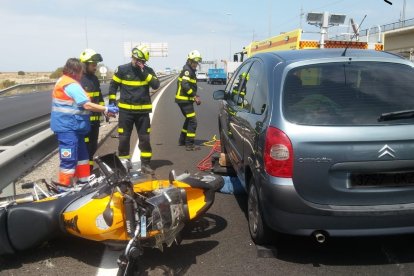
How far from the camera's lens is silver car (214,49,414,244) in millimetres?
3498

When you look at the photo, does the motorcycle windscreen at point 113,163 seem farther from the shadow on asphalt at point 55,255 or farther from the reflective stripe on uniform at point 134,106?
the reflective stripe on uniform at point 134,106

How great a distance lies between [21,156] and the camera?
16.3 ft

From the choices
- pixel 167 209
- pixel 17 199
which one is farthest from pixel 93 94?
pixel 167 209

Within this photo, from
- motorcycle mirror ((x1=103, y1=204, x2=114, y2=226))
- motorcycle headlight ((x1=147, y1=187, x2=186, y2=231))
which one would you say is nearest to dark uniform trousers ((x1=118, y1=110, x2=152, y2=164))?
motorcycle headlight ((x1=147, y1=187, x2=186, y2=231))

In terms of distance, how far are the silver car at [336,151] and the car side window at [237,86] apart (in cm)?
160

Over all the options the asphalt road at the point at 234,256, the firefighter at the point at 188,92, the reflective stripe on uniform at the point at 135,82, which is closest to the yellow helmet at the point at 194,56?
the firefighter at the point at 188,92

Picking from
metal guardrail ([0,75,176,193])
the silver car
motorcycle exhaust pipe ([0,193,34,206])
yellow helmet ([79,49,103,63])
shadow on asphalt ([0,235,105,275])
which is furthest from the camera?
yellow helmet ([79,49,103,63])

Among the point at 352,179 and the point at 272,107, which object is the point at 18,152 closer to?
the point at 272,107

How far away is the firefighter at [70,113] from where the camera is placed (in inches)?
218

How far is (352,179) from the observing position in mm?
3521

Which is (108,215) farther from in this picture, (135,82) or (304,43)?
(304,43)

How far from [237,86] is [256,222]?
7.49 ft

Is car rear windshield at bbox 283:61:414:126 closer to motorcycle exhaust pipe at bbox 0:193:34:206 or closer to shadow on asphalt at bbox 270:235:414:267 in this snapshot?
shadow on asphalt at bbox 270:235:414:267

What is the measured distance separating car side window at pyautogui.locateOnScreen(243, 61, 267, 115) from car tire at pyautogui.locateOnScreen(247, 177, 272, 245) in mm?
690
